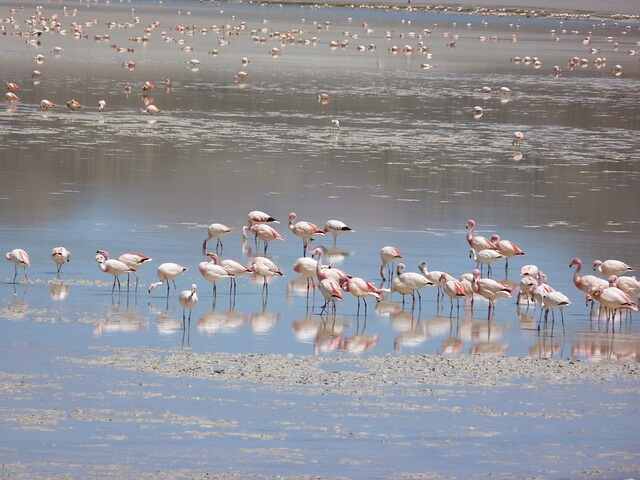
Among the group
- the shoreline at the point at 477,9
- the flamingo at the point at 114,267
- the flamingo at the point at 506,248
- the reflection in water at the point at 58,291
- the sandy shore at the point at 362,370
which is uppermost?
the shoreline at the point at 477,9

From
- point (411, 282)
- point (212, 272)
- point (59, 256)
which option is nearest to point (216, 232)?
point (59, 256)

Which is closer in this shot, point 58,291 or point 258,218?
point 58,291

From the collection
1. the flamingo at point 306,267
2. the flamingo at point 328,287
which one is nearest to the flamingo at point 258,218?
the flamingo at point 306,267

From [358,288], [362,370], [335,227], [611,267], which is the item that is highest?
Result: [335,227]

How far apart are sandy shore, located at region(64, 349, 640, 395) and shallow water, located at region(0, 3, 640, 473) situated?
0.38 m

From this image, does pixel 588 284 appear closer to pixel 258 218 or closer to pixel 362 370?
pixel 362 370

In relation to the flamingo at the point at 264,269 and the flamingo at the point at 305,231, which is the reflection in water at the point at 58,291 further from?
the flamingo at the point at 305,231

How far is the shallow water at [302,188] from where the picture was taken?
13984mm

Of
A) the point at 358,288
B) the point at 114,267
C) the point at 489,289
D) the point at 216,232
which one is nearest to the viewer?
the point at 358,288

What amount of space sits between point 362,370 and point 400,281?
2.73 meters

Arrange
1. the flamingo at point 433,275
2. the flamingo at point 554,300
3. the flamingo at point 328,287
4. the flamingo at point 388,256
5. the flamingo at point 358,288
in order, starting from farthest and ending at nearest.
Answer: the flamingo at point 388,256 → the flamingo at point 433,275 → the flamingo at point 358,288 → the flamingo at point 328,287 → the flamingo at point 554,300

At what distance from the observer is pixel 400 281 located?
49.3 feet

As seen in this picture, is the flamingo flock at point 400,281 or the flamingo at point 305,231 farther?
the flamingo at point 305,231

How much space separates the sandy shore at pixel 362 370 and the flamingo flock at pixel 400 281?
4.14 feet
